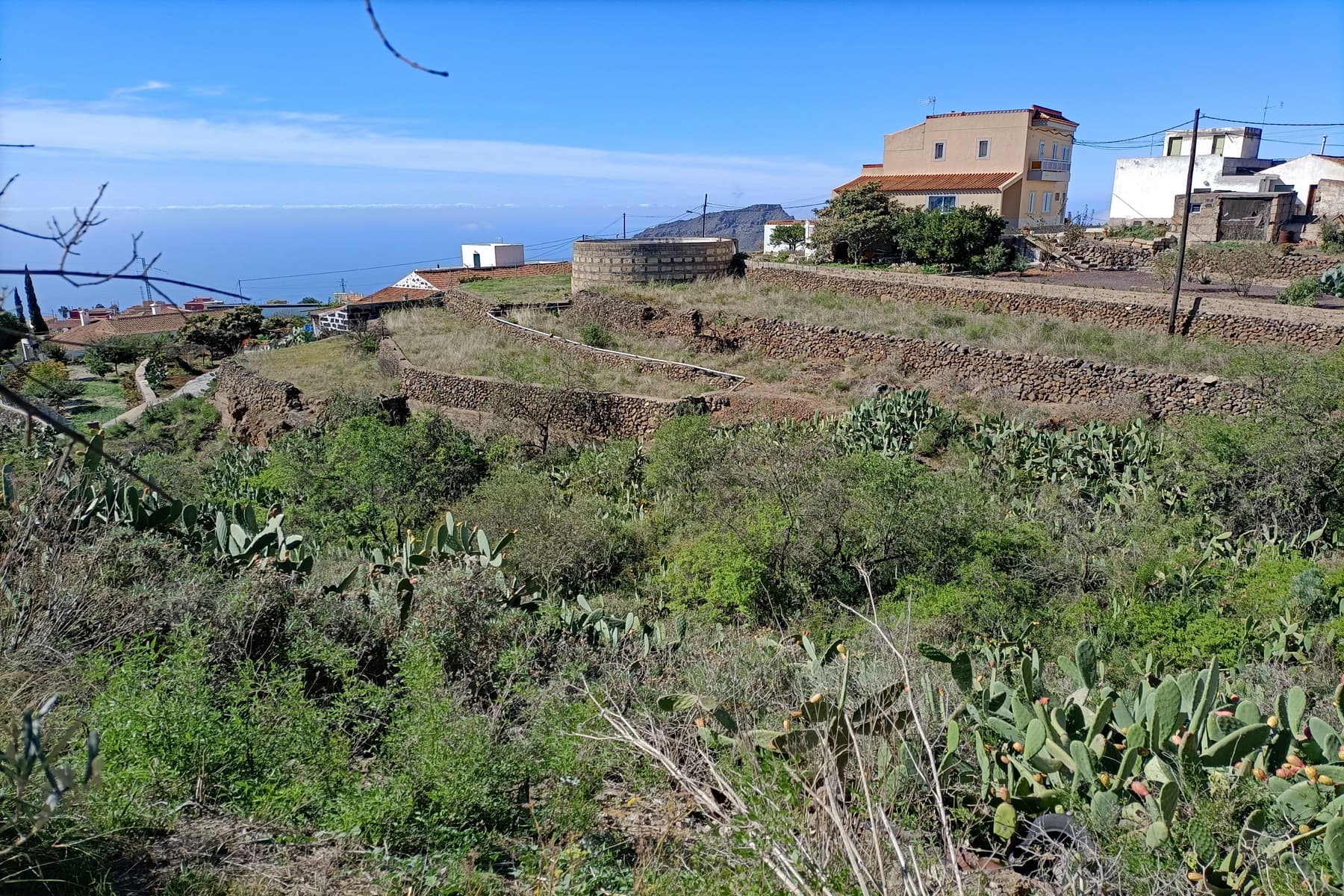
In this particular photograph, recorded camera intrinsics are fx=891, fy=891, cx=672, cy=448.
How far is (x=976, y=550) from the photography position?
9.20 meters

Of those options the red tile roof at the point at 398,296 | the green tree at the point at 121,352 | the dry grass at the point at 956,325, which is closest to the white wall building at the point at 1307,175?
the dry grass at the point at 956,325

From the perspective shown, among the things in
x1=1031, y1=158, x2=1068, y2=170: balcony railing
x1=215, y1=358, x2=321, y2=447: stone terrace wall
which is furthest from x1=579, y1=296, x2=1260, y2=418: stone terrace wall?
x1=1031, y1=158, x2=1068, y2=170: balcony railing

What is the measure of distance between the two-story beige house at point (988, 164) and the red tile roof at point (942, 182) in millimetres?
28

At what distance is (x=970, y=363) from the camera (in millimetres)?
17219

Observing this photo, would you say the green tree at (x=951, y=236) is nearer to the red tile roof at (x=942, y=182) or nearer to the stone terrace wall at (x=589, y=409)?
the red tile roof at (x=942, y=182)

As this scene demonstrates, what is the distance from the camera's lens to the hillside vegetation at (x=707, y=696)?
336cm

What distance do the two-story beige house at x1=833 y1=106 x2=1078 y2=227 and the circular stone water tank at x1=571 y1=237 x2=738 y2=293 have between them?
28.2 ft

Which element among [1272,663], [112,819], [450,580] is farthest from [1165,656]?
[112,819]

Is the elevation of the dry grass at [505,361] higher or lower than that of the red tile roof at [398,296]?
lower

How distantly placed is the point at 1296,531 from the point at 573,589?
820 cm

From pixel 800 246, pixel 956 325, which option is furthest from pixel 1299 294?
pixel 800 246

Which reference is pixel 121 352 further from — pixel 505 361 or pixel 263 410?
pixel 505 361

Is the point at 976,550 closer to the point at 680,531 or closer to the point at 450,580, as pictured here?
the point at 680,531

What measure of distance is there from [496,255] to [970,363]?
33252 millimetres
